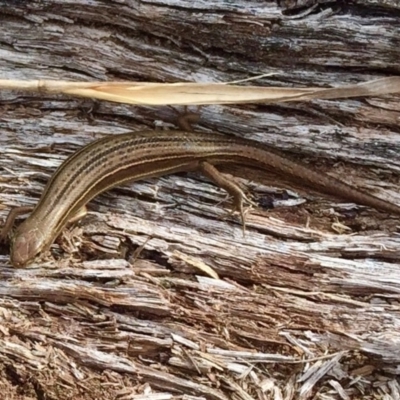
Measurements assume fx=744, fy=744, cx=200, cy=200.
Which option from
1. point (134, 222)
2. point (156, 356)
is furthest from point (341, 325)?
point (134, 222)

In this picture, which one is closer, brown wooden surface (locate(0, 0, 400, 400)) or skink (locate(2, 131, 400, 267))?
brown wooden surface (locate(0, 0, 400, 400))

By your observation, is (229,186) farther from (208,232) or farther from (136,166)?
(136,166)

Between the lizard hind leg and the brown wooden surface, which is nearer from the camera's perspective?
the brown wooden surface

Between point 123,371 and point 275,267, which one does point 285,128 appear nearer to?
point 275,267

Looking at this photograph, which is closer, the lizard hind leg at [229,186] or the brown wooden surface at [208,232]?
the brown wooden surface at [208,232]
